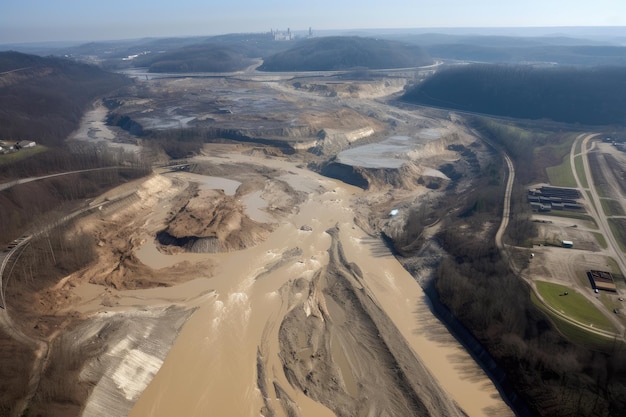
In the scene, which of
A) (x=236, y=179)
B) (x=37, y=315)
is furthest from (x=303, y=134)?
(x=37, y=315)

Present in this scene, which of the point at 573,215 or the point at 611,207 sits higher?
the point at 611,207

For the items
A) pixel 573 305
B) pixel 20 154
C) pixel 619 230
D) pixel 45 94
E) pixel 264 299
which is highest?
pixel 45 94

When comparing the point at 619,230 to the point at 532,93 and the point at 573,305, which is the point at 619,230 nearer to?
the point at 573,305

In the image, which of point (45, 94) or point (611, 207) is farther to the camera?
point (45, 94)

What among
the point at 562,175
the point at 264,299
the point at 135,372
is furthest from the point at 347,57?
the point at 135,372

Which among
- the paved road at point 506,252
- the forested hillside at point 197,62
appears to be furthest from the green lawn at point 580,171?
the forested hillside at point 197,62

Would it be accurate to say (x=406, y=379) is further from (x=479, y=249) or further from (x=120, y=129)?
(x=120, y=129)

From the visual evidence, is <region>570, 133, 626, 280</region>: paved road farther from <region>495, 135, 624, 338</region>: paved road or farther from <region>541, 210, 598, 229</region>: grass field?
<region>495, 135, 624, 338</region>: paved road
